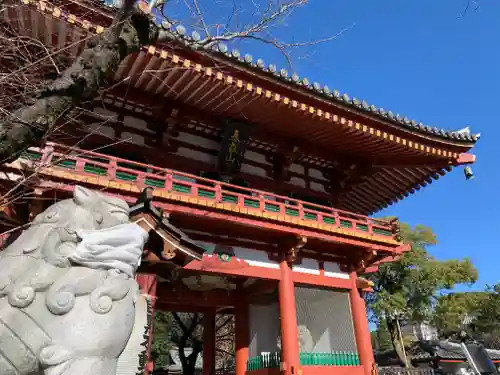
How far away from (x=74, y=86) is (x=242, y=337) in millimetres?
7892

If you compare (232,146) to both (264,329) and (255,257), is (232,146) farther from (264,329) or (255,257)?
(264,329)

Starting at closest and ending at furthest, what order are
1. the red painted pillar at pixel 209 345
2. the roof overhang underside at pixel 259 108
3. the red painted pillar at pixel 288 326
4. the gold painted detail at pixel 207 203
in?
the gold painted detail at pixel 207 203
the roof overhang underside at pixel 259 108
the red painted pillar at pixel 288 326
the red painted pillar at pixel 209 345

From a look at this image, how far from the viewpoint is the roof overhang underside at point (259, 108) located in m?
6.41

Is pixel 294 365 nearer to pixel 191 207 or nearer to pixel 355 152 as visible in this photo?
pixel 191 207

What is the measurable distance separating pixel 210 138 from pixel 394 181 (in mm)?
5711

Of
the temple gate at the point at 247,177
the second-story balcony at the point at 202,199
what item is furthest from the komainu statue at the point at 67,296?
the second-story balcony at the point at 202,199

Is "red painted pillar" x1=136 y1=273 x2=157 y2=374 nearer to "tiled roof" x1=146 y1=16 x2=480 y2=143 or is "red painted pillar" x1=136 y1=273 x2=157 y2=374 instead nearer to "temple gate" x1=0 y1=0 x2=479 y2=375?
"temple gate" x1=0 y1=0 x2=479 y2=375

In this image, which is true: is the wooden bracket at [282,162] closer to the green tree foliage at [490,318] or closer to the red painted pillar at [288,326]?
the red painted pillar at [288,326]

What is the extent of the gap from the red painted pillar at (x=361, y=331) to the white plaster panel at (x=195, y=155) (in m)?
4.61

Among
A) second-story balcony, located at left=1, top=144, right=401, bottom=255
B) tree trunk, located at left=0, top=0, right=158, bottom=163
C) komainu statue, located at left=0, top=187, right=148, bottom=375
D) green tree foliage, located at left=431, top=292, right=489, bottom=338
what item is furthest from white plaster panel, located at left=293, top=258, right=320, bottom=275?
green tree foliage, located at left=431, top=292, right=489, bottom=338

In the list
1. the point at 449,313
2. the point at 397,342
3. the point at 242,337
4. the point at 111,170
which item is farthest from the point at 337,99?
the point at 449,313

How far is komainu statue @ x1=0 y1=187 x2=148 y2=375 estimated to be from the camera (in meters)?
2.27

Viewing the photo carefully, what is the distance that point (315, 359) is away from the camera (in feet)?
27.2

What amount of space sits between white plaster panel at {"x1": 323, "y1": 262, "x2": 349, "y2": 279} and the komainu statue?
295 inches
